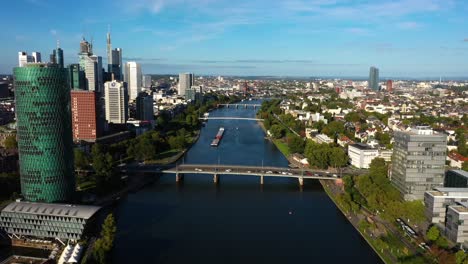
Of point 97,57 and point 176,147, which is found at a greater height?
point 97,57

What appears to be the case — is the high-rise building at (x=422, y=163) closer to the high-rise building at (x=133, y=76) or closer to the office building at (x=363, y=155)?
the office building at (x=363, y=155)

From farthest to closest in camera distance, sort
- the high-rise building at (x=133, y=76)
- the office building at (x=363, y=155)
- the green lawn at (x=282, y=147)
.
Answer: the high-rise building at (x=133, y=76), the green lawn at (x=282, y=147), the office building at (x=363, y=155)

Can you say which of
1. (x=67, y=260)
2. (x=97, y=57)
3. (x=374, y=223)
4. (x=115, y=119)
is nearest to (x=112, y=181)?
(x=67, y=260)

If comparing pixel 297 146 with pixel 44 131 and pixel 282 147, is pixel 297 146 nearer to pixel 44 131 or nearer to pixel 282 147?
pixel 282 147

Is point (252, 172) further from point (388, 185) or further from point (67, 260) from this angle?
point (67, 260)

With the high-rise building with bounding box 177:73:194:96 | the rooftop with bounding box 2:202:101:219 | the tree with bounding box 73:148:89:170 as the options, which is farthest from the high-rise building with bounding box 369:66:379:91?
the rooftop with bounding box 2:202:101:219

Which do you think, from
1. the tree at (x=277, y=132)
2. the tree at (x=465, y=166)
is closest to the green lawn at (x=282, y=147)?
the tree at (x=277, y=132)

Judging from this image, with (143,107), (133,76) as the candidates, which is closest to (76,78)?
(143,107)
